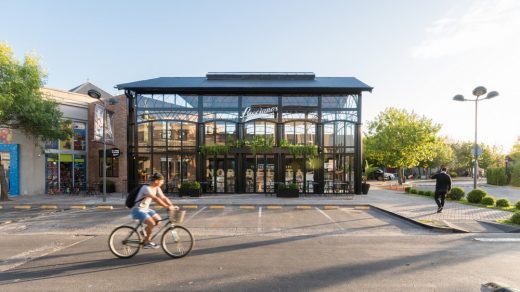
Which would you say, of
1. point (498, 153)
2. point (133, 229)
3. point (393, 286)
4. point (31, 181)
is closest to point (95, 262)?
point (133, 229)

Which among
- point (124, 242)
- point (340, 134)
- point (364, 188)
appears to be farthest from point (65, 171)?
point (364, 188)

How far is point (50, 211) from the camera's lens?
12.8 m

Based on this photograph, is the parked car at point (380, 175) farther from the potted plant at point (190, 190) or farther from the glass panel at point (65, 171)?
the glass panel at point (65, 171)

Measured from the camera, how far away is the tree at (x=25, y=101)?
48.1 feet

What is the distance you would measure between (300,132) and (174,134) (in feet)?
28.1

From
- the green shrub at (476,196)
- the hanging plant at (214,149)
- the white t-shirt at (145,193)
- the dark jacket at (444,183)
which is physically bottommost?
the green shrub at (476,196)

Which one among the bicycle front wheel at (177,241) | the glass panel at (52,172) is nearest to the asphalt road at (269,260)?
the bicycle front wheel at (177,241)

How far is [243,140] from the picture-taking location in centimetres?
1980

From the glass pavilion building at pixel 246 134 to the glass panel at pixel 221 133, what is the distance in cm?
7

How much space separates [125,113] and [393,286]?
1965 cm

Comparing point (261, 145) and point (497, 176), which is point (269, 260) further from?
point (497, 176)

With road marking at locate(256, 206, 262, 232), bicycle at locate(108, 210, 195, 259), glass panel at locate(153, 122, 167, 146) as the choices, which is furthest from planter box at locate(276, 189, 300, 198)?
bicycle at locate(108, 210, 195, 259)

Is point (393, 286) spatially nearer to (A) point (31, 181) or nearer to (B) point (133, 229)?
(B) point (133, 229)

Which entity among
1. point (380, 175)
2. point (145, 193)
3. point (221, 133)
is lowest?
point (380, 175)
